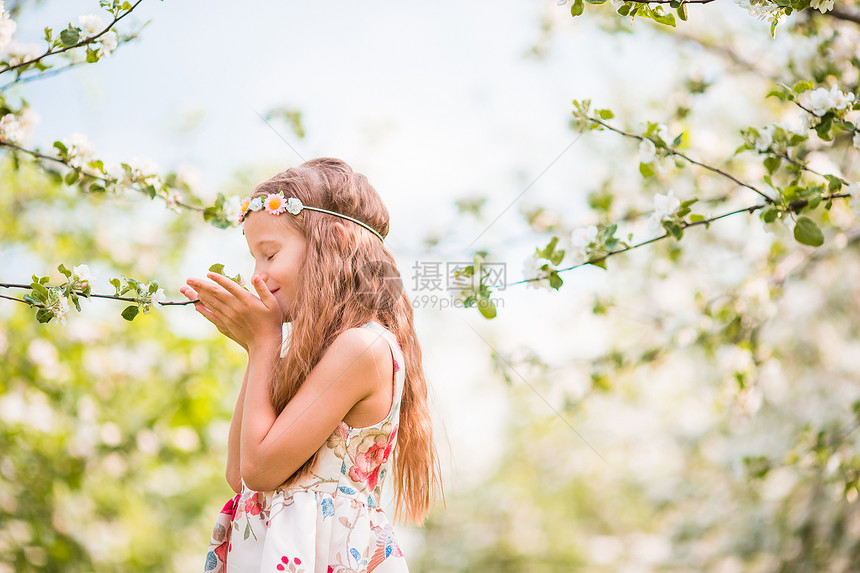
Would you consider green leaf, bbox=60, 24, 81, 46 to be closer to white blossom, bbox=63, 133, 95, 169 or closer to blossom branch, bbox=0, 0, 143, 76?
blossom branch, bbox=0, 0, 143, 76

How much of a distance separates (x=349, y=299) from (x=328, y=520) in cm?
41

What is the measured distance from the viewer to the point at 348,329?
1354 mm

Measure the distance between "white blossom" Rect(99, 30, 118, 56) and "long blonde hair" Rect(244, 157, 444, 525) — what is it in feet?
1.22

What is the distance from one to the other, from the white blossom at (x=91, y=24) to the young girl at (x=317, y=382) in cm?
41

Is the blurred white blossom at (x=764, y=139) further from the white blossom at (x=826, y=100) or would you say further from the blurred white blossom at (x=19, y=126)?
the blurred white blossom at (x=19, y=126)

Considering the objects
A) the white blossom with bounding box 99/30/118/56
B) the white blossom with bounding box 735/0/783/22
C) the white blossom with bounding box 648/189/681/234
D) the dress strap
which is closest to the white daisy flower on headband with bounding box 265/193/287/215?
the dress strap

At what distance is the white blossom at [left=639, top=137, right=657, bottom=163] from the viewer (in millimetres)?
1522

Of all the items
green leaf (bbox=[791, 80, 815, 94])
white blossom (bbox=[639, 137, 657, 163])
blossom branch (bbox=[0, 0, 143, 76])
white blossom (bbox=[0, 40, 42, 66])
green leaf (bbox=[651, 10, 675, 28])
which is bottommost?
green leaf (bbox=[651, 10, 675, 28])

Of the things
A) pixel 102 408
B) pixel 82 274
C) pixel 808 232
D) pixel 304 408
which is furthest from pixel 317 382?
pixel 102 408

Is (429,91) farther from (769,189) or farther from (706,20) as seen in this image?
(769,189)

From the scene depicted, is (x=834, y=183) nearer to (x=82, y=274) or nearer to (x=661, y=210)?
(x=661, y=210)

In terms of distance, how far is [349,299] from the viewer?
1.42 m

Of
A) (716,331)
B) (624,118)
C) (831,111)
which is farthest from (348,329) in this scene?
(624,118)

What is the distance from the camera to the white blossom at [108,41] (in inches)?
53.2
